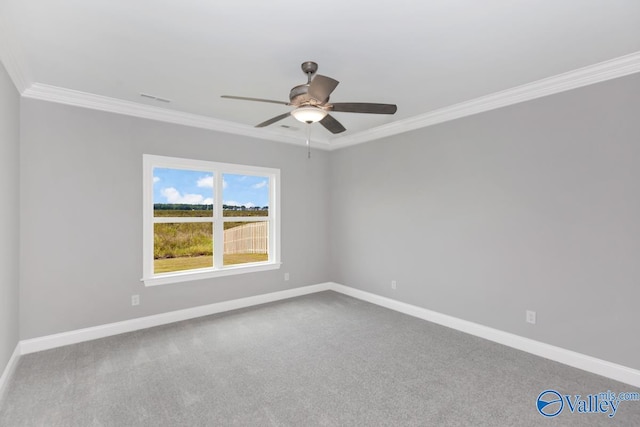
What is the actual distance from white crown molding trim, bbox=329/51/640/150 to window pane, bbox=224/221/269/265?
2315mm

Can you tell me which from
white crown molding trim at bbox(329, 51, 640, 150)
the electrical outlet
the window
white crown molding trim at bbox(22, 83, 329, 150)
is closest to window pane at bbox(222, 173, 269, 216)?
the window

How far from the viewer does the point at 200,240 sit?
4281 millimetres

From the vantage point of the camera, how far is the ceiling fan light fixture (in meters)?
2.43

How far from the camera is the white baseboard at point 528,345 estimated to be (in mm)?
2607

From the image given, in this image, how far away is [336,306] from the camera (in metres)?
4.59

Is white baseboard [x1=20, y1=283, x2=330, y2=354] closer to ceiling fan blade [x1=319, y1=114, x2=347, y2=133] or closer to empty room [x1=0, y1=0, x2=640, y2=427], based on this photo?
empty room [x1=0, y1=0, x2=640, y2=427]

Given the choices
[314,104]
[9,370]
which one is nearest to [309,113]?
[314,104]

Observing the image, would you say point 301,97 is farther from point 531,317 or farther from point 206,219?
point 531,317

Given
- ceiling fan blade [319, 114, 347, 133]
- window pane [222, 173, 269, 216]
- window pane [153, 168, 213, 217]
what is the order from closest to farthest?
ceiling fan blade [319, 114, 347, 133]
window pane [153, 168, 213, 217]
window pane [222, 173, 269, 216]

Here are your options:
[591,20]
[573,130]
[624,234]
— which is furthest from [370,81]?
[624,234]

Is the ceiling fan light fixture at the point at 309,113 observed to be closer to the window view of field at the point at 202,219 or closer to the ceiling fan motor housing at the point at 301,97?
the ceiling fan motor housing at the point at 301,97

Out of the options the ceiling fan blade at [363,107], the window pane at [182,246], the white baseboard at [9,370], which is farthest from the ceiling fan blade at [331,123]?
the white baseboard at [9,370]

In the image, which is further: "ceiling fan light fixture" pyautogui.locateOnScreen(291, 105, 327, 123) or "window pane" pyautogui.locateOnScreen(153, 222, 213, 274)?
"window pane" pyautogui.locateOnScreen(153, 222, 213, 274)

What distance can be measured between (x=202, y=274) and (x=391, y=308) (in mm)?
2691
